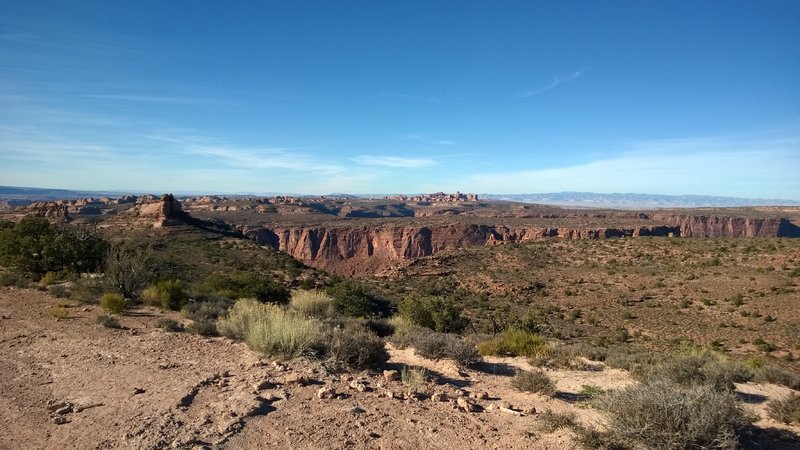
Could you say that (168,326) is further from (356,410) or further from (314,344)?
(356,410)

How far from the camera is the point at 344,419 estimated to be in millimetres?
5555

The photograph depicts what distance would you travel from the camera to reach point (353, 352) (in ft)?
25.2

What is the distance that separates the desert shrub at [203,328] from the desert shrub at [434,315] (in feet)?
22.4

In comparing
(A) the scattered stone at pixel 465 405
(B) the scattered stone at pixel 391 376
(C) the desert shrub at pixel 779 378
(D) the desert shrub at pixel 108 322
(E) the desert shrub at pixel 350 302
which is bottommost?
(E) the desert shrub at pixel 350 302

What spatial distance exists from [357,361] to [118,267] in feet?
32.2

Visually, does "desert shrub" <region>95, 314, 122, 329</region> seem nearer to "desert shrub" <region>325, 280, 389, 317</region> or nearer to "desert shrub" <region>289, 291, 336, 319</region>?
"desert shrub" <region>289, 291, 336, 319</region>

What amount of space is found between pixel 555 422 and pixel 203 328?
7.64 meters

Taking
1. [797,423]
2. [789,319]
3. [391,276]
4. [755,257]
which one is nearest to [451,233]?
[391,276]

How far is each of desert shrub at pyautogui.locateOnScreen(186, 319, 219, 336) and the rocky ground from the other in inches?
29.5

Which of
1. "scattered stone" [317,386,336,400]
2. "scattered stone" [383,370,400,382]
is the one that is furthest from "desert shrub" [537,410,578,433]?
"scattered stone" [317,386,336,400]

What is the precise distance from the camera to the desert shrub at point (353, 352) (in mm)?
7555

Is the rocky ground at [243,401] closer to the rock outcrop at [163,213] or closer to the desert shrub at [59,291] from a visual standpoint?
the desert shrub at [59,291]

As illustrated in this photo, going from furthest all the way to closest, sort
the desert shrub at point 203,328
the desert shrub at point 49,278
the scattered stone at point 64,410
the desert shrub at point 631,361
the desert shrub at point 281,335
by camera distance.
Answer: the desert shrub at point 49,278
the desert shrub at point 203,328
the desert shrub at point 631,361
the desert shrub at point 281,335
the scattered stone at point 64,410

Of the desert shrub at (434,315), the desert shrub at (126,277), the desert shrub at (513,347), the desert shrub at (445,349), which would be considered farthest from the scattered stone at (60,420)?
the desert shrub at (434,315)
